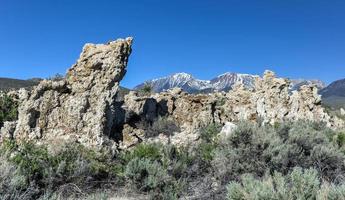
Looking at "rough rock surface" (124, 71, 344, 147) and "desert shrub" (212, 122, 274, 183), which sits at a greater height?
"rough rock surface" (124, 71, 344, 147)

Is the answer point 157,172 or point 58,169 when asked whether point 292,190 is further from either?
point 58,169

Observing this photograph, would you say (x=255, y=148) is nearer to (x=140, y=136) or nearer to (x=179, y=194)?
(x=179, y=194)

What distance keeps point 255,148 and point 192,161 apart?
1.61 meters

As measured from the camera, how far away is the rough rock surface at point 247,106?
20.5 m

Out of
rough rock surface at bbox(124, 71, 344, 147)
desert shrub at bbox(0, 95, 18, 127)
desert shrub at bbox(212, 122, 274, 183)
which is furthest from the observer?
rough rock surface at bbox(124, 71, 344, 147)

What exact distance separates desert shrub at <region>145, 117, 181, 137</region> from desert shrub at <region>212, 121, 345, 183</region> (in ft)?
25.4

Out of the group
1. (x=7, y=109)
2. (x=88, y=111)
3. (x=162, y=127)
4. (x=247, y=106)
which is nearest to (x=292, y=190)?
(x=88, y=111)

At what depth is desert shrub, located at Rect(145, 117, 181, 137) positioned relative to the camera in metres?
16.7

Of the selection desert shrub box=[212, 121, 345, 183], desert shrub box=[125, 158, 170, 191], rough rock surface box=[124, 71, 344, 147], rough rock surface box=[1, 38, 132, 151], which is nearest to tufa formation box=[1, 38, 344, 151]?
rough rock surface box=[1, 38, 132, 151]

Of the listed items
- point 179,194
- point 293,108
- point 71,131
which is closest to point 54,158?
point 179,194

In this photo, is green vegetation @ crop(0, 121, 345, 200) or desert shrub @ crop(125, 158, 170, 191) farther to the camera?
desert shrub @ crop(125, 158, 170, 191)

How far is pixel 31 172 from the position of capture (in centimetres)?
707

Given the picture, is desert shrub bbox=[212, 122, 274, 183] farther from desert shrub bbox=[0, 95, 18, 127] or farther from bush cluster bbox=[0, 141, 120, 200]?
desert shrub bbox=[0, 95, 18, 127]

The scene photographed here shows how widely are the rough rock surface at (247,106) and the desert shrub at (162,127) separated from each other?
600 millimetres
